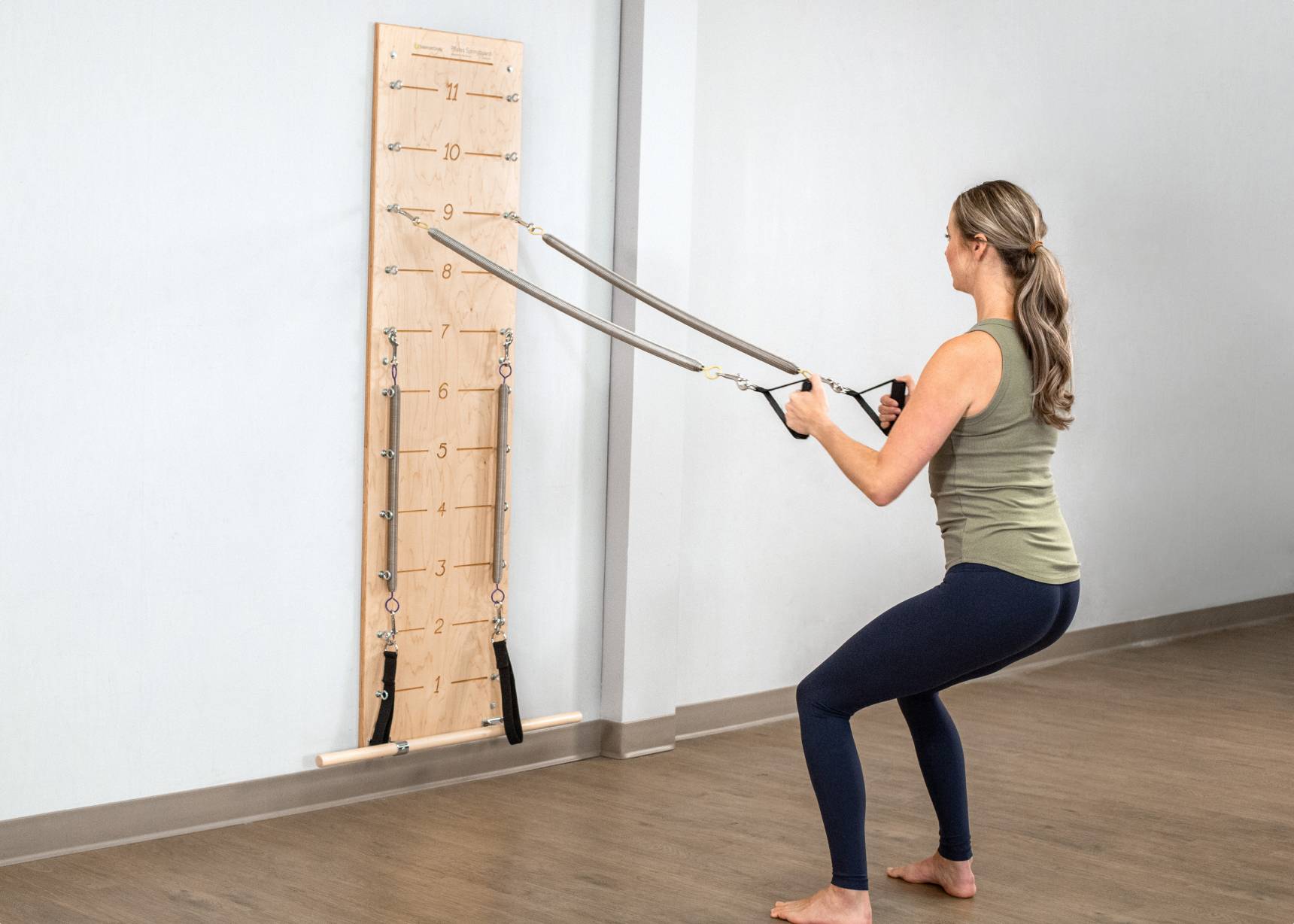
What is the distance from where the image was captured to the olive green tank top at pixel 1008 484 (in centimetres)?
281

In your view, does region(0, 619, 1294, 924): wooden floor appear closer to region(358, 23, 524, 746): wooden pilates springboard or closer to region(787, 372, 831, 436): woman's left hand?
region(358, 23, 524, 746): wooden pilates springboard

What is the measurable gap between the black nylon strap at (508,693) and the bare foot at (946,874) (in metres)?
1.09

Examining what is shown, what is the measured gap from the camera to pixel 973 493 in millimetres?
2867

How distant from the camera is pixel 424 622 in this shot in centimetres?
379

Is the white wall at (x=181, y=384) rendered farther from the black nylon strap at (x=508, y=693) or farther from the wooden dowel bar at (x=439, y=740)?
the black nylon strap at (x=508, y=693)

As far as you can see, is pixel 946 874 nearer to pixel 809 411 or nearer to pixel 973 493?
pixel 973 493

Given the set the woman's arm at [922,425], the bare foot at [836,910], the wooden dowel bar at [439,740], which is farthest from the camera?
the wooden dowel bar at [439,740]

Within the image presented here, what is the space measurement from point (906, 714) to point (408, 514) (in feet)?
4.27

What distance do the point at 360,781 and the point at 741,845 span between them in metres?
0.93

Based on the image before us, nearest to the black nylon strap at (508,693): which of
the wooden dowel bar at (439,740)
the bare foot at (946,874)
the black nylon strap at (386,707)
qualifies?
the wooden dowel bar at (439,740)

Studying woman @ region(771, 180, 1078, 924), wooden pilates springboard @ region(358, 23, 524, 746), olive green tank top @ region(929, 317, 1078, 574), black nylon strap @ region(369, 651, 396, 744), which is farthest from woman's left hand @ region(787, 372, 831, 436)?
black nylon strap @ region(369, 651, 396, 744)

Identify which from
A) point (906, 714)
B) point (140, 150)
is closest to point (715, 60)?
point (140, 150)

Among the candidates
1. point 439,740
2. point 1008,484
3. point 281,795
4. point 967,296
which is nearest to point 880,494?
point 1008,484

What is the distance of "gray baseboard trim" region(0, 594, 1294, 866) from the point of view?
10.5 feet
